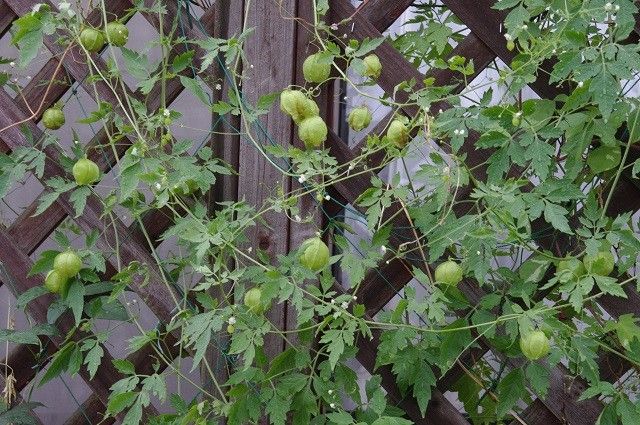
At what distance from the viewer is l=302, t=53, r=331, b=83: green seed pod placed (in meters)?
2.08

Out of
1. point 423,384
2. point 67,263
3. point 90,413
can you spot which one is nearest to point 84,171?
point 67,263

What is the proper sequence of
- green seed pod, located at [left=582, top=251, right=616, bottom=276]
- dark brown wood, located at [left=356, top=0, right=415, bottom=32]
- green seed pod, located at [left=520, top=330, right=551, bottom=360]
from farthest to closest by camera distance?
dark brown wood, located at [left=356, top=0, right=415, bottom=32]
green seed pod, located at [left=582, top=251, right=616, bottom=276]
green seed pod, located at [left=520, top=330, right=551, bottom=360]

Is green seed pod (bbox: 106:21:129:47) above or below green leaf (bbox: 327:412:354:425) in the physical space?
above

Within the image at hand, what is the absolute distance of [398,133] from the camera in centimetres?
203

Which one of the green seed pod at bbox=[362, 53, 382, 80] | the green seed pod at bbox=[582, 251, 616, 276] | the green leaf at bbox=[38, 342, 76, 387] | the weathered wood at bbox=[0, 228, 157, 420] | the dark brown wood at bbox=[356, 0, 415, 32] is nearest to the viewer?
the green seed pod at bbox=[582, 251, 616, 276]

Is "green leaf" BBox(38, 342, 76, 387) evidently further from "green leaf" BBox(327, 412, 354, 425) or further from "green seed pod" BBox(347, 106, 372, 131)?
"green seed pod" BBox(347, 106, 372, 131)

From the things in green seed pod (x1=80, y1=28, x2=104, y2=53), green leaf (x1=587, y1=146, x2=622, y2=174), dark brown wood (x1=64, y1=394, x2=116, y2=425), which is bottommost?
green leaf (x1=587, y1=146, x2=622, y2=174)

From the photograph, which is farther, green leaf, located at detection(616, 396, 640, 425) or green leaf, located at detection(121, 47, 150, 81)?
green leaf, located at detection(121, 47, 150, 81)

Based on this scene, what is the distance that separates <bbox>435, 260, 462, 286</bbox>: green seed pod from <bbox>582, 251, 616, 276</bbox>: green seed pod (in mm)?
266

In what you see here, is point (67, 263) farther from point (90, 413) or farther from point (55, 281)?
point (90, 413)

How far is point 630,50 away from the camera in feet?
6.05

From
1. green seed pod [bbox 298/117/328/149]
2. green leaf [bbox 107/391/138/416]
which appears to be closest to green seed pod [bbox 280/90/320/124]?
green seed pod [bbox 298/117/328/149]

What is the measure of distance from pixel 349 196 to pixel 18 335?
2.92ft

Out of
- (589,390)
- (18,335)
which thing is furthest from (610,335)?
(18,335)
